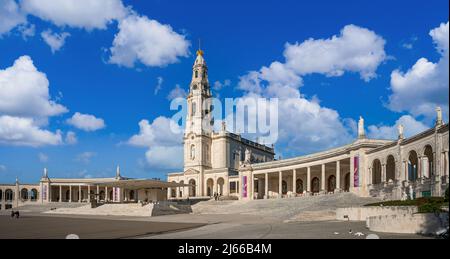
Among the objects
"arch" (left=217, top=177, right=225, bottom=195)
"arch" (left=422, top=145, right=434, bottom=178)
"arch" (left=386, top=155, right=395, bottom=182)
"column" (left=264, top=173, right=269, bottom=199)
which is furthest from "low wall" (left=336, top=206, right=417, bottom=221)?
"arch" (left=217, top=177, right=225, bottom=195)

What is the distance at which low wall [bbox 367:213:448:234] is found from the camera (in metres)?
22.2

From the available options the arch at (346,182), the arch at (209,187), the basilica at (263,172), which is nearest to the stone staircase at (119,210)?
the basilica at (263,172)

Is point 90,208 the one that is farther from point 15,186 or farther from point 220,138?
point 15,186

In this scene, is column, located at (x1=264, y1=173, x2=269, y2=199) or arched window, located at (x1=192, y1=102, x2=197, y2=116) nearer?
column, located at (x1=264, y1=173, x2=269, y2=199)

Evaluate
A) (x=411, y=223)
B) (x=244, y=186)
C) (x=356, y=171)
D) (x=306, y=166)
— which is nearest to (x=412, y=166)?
(x=356, y=171)

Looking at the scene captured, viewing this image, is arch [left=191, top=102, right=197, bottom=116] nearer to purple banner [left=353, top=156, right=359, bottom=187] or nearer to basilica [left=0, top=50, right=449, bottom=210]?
basilica [left=0, top=50, right=449, bottom=210]

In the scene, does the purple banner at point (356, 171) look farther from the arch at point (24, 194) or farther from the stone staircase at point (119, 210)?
the arch at point (24, 194)

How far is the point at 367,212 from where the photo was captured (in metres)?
35.0

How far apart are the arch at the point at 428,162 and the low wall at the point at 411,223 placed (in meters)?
20.5

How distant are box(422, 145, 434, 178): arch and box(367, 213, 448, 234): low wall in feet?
67.1

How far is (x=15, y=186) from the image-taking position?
11544cm

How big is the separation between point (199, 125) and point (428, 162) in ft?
208

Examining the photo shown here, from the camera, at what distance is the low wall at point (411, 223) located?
22.2 metres
